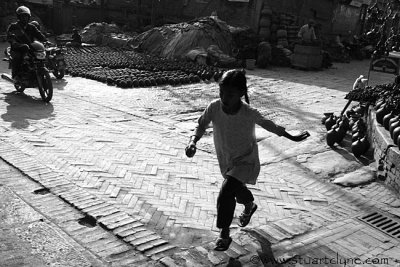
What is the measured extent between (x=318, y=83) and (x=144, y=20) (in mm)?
14348

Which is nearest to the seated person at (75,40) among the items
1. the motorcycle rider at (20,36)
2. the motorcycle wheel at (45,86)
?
the motorcycle rider at (20,36)

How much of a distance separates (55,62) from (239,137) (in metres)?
9.45

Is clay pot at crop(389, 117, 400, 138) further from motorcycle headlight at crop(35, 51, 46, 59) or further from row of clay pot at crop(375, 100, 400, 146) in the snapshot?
motorcycle headlight at crop(35, 51, 46, 59)

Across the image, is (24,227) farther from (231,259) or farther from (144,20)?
(144,20)

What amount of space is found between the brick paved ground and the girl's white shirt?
766 mm

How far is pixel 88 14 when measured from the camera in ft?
81.1

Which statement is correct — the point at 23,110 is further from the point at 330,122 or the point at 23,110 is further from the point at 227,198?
the point at 227,198

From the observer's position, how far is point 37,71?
8797 mm

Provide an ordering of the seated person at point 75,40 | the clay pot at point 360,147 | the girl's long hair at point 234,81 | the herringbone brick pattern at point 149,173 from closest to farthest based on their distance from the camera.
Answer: the girl's long hair at point 234,81 < the herringbone brick pattern at point 149,173 < the clay pot at point 360,147 < the seated person at point 75,40

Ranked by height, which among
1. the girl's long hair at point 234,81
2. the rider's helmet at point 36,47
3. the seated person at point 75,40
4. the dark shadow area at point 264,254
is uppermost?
the girl's long hair at point 234,81

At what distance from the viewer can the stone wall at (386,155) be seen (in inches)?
206

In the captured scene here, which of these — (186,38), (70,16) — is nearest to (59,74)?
(186,38)

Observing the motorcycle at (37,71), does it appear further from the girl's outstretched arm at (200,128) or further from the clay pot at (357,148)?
the clay pot at (357,148)

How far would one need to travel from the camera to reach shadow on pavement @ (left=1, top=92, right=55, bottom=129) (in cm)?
747
